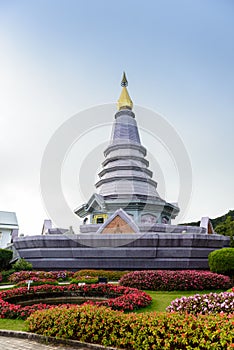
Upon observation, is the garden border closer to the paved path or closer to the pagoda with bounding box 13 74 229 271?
the paved path

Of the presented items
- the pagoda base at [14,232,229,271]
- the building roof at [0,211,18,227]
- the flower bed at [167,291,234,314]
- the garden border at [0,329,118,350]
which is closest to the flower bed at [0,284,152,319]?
the flower bed at [167,291,234,314]

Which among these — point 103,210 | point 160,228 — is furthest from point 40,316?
point 103,210

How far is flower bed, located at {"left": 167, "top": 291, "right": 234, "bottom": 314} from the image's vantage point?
22.7 feet

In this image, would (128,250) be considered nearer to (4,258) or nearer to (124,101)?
(4,258)

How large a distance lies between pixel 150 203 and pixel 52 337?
21248 millimetres

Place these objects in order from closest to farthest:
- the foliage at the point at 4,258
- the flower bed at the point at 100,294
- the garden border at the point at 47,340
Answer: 1. the garden border at the point at 47,340
2. the flower bed at the point at 100,294
3. the foliage at the point at 4,258

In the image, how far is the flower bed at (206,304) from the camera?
6907mm

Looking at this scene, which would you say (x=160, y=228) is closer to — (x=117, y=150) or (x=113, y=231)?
(x=113, y=231)

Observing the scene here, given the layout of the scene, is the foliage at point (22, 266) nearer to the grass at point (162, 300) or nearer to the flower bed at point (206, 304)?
the grass at point (162, 300)

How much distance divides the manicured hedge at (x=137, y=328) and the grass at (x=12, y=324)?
59cm

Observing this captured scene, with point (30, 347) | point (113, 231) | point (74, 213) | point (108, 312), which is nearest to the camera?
point (30, 347)

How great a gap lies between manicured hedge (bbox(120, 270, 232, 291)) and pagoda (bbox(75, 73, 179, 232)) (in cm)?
989

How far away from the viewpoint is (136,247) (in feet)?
55.8

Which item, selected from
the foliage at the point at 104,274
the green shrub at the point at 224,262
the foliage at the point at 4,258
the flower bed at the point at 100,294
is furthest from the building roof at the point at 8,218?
the green shrub at the point at 224,262
